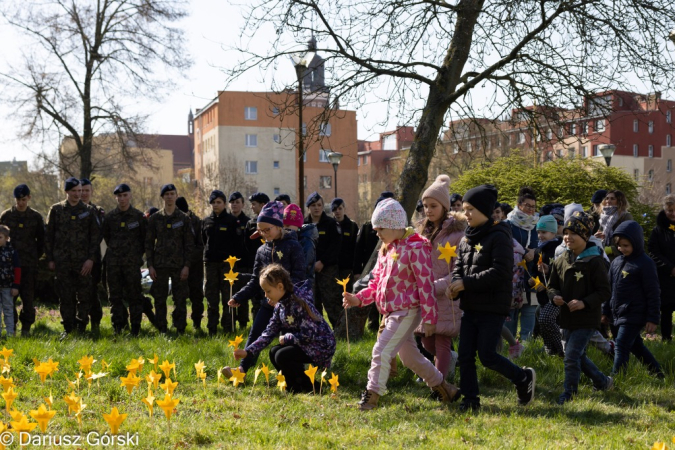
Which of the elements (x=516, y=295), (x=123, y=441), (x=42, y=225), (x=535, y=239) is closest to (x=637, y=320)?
(x=516, y=295)

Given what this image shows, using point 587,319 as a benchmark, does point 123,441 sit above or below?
below

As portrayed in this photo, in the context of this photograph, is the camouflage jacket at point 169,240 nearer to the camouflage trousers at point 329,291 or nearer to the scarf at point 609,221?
the camouflage trousers at point 329,291

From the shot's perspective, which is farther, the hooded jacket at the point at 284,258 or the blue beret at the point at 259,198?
the blue beret at the point at 259,198

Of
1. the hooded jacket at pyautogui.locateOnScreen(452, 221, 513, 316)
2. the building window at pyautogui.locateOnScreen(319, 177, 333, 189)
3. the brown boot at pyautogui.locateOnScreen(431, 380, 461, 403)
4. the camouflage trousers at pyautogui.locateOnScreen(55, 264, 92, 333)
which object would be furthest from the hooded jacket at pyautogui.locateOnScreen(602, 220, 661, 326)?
the building window at pyautogui.locateOnScreen(319, 177, 333, 189)

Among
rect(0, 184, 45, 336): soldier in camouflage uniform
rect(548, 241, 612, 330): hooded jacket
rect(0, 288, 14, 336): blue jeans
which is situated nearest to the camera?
rect(548, 241, 612, 330): hooded jacket

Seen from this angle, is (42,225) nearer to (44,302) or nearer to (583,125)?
(44,302)

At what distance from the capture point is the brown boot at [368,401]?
6.11 meters

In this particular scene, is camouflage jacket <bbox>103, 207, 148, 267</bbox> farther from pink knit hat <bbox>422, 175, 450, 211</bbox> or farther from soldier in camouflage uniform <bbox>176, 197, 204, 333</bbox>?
pink knit hat <bbox>422, 175, 450, 211</bbox>

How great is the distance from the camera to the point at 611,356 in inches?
321

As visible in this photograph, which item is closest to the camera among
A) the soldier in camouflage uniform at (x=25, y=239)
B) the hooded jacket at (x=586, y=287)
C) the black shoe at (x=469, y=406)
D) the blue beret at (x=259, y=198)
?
the black shoe at (x=469, y=406)

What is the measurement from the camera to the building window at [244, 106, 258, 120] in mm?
79250

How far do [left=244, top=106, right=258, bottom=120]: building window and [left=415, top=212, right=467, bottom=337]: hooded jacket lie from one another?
7410 cm

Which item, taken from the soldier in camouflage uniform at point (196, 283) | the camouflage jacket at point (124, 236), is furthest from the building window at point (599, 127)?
the camouflage jacket at point (124, 236)

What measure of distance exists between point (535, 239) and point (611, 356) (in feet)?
7.37
